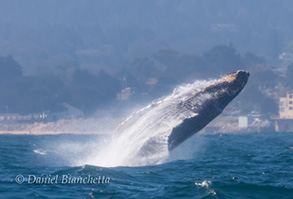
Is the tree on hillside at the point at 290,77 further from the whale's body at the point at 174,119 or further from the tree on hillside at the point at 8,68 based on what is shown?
the whale's body at the point at 174,119

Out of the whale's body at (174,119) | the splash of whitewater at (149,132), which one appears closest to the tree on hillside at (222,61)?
the splash of whitewater at (149,132)

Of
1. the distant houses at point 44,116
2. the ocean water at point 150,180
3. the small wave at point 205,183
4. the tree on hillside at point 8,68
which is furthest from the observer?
the tree on hillside at point 8,68

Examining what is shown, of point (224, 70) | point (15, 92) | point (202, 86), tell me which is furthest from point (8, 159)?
point (224, 70)

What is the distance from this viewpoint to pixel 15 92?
114 metres

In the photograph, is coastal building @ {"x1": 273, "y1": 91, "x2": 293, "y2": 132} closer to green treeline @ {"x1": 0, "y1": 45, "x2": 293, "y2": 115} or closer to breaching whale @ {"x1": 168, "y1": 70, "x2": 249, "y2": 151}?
green treeline @ {"x1": 0, "y1": 45, "x2": 293, "y2": 115}

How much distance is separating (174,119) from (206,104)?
939mm

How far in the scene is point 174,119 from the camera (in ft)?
45.5

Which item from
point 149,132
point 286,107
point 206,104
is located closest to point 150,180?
point 149,132

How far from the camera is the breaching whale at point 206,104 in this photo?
45.3ft

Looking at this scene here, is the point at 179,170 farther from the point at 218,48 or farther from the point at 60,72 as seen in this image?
the point at 218,48

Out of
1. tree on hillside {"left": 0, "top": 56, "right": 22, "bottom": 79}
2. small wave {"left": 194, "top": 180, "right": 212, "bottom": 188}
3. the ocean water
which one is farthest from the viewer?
tree on hillside {"left": 0, "top": 56, "right": 22, "bottom": 79}

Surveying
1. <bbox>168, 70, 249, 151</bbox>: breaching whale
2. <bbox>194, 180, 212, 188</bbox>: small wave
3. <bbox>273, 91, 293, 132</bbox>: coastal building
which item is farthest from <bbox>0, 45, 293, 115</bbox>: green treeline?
<bbox>194, 180, 212, 188</bbox>: small wave

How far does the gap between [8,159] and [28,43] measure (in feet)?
559

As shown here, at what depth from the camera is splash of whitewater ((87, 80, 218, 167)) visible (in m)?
13.8
